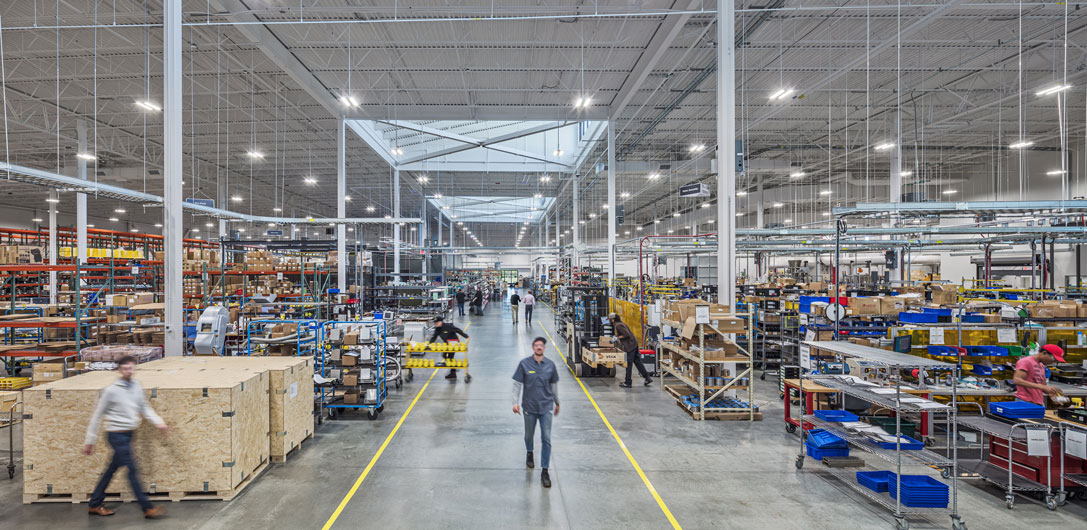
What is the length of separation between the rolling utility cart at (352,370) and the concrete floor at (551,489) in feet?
1.13

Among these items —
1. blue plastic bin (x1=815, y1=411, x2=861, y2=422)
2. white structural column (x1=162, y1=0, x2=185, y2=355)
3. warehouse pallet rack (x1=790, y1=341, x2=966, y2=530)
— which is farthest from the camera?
white structural column (x1=162, y1=0, x2=185, y2=355)

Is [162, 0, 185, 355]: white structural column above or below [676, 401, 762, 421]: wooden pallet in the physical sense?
above

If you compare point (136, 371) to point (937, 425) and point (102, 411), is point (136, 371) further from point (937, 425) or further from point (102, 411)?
point (937, 425)

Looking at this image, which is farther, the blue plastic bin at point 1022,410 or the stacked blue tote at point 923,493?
the blue plastic bin at point 1022,410

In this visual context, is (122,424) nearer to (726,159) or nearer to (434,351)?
(434,351)

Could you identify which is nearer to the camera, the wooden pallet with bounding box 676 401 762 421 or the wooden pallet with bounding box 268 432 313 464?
the wooden pallet with bounding box 268 432 313 464

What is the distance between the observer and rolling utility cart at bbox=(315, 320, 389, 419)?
25.4 feet

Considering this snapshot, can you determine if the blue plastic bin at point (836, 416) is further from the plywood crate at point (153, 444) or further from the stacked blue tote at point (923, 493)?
the plywood crate at point (153, 444)

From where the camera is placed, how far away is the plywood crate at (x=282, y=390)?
5793 millimetres

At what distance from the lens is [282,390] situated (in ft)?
19.0

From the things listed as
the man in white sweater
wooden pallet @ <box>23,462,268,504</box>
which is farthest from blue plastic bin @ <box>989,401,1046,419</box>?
the man in white sweater

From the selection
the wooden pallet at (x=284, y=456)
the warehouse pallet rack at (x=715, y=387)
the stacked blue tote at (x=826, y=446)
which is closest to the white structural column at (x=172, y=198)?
the wooden pallet at (x=284, y=456)

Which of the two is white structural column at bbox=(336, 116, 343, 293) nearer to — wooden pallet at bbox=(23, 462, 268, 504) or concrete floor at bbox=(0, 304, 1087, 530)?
concrete floor at bbox=(0, 304, 1087, 530)

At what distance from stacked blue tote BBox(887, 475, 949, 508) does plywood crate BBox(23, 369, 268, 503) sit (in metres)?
7.18
